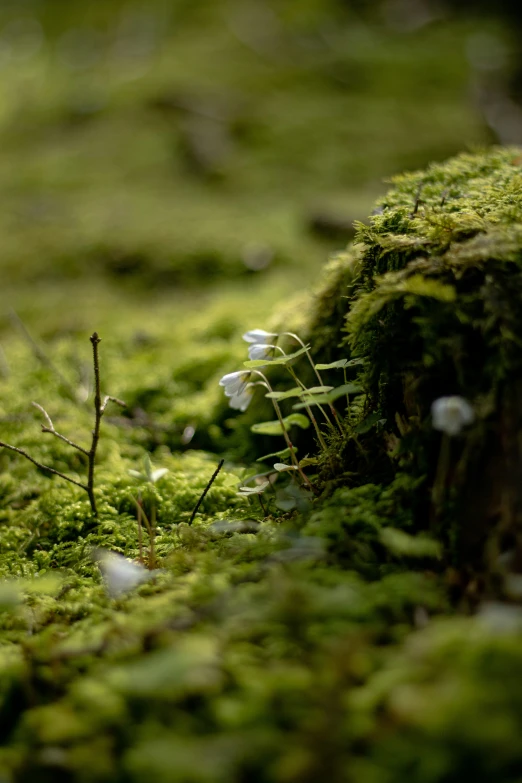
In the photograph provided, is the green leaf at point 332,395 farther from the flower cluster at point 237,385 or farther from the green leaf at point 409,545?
the green leaf at point 409,545

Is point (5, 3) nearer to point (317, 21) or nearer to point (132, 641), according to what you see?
point (317, 21)

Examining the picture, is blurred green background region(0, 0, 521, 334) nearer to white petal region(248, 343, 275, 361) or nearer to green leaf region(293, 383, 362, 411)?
white petal region(248, 343, 275, 361)

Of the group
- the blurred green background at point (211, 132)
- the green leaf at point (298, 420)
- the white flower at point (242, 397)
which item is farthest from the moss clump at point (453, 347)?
the blurred green background at point (211, 132)

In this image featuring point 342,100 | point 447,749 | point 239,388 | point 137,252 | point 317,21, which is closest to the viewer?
point 447,749

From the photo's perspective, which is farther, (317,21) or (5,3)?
(5,3)

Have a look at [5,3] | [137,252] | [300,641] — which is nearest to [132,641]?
[300,641]

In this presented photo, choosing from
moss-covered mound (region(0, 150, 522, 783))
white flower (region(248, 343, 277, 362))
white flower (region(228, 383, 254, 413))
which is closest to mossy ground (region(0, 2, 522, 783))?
moss-covered mound (region(0, 150, 522, 783))
